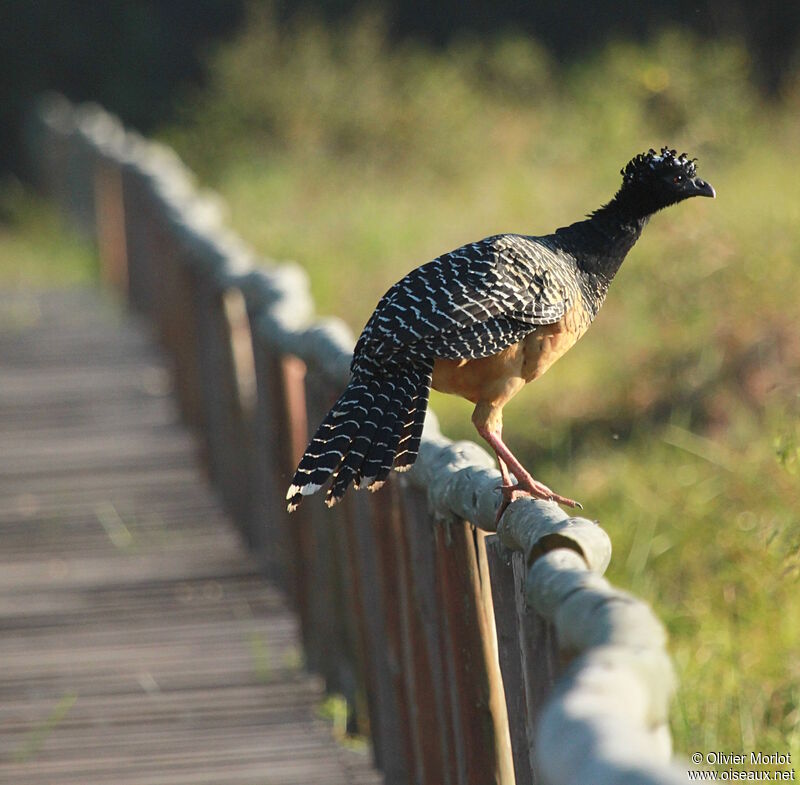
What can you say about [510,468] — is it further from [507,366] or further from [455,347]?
[455,347]

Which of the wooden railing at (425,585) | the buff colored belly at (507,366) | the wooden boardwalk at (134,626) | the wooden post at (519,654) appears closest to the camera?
the wooden railing at (425,585)

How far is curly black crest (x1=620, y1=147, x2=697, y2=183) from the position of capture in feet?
12.5

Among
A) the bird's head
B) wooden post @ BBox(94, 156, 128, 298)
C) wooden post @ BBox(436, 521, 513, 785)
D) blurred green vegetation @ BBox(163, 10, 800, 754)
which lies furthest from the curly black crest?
wooden post @ BBox(94, 156, 128, 298)

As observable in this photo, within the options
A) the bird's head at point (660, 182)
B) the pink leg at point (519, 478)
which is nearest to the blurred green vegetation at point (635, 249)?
the pink leg at point (519, 478)

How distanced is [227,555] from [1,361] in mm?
4751

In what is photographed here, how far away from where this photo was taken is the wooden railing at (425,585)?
6.48ft

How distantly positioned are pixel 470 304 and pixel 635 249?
6.38m

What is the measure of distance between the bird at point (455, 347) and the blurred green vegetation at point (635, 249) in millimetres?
644

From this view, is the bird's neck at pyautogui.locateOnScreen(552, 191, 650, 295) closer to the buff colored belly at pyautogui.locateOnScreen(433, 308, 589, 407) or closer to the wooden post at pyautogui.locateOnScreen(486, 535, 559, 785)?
the buff colored belly at pyautogui.locateOnScreen(433, 308, 589, 407)

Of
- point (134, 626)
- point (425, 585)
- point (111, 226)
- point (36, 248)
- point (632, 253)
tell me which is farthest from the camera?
point (36, 248)

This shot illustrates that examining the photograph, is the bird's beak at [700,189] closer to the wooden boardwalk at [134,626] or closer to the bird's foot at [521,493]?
the bird's foot at [521,493]

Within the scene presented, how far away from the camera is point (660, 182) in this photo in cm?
384

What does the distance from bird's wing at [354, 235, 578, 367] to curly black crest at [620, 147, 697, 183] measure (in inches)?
16.6

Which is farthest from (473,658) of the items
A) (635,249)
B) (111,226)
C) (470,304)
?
(111,226)
